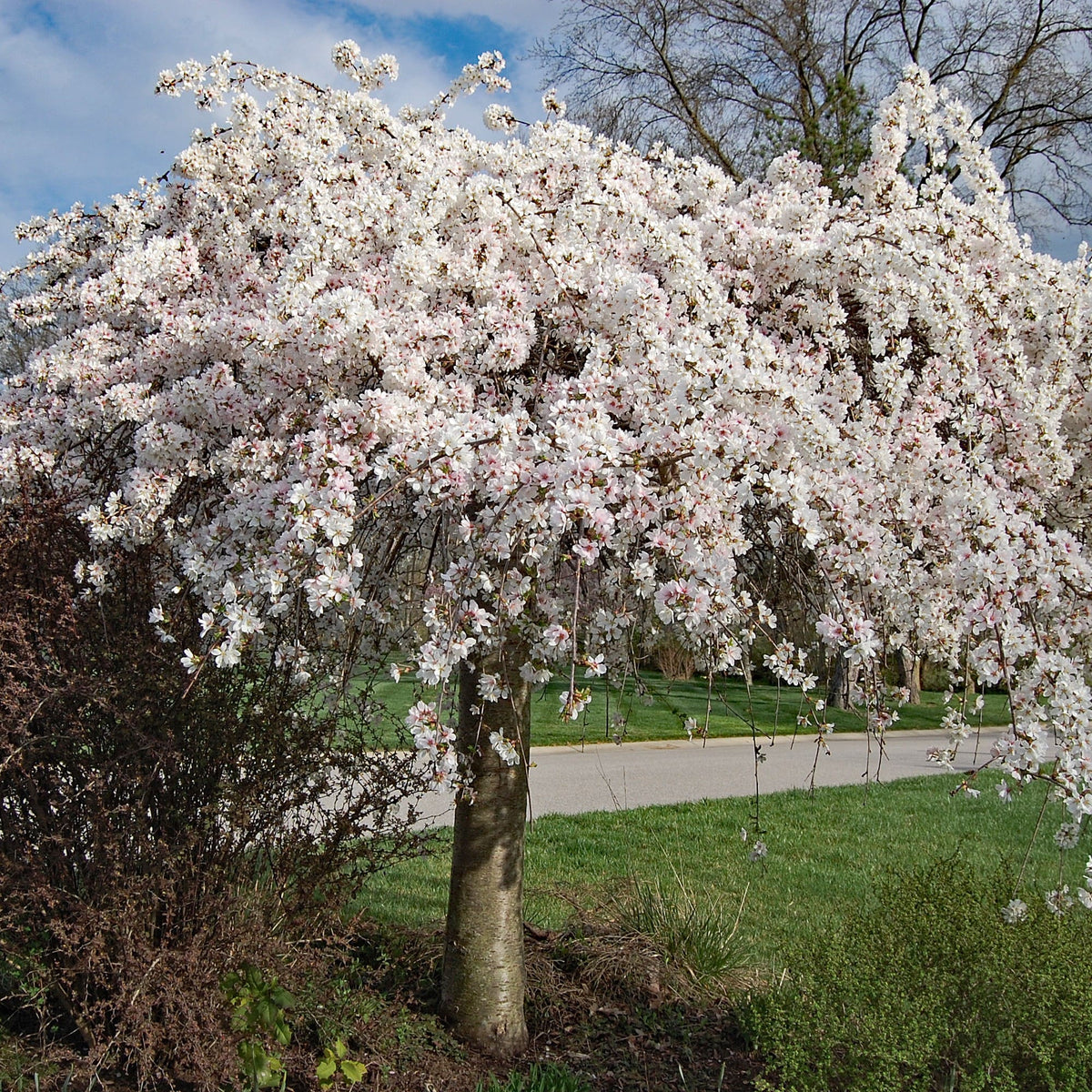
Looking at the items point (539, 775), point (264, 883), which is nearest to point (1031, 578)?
point (264, 883)

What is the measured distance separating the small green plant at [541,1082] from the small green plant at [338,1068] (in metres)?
0.42

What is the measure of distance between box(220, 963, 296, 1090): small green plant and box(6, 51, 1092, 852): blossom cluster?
3.33ft

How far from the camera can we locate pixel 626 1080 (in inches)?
134

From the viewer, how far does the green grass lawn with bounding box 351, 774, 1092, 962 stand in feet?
16.5

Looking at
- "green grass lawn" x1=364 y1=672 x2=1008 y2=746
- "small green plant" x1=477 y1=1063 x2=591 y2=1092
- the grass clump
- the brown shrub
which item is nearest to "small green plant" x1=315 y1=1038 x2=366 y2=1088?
the brown shrub

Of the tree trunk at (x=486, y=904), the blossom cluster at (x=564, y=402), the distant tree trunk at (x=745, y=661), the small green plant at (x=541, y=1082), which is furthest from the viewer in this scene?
the tree trunk at (x=486, y=904)

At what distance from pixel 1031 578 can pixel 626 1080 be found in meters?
2.22

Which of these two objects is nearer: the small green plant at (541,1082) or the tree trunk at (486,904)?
the small green plant at (541,1082)

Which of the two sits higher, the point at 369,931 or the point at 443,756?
the point at 443,756

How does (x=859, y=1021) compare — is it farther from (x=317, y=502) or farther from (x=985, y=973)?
(x=317, y=502)

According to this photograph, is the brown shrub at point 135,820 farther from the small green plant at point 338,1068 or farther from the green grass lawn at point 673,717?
the green grass lawn at point 673,717

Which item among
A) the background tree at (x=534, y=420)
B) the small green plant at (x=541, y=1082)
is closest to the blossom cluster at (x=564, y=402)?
the background tree at (x=534, y=420)

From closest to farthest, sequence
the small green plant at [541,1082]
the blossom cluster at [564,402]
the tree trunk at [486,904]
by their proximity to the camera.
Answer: the blossom cluster at [564,402], the small green plant at [541,1082], the tree trunk at [486,904]

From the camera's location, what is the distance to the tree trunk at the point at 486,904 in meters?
3.50
